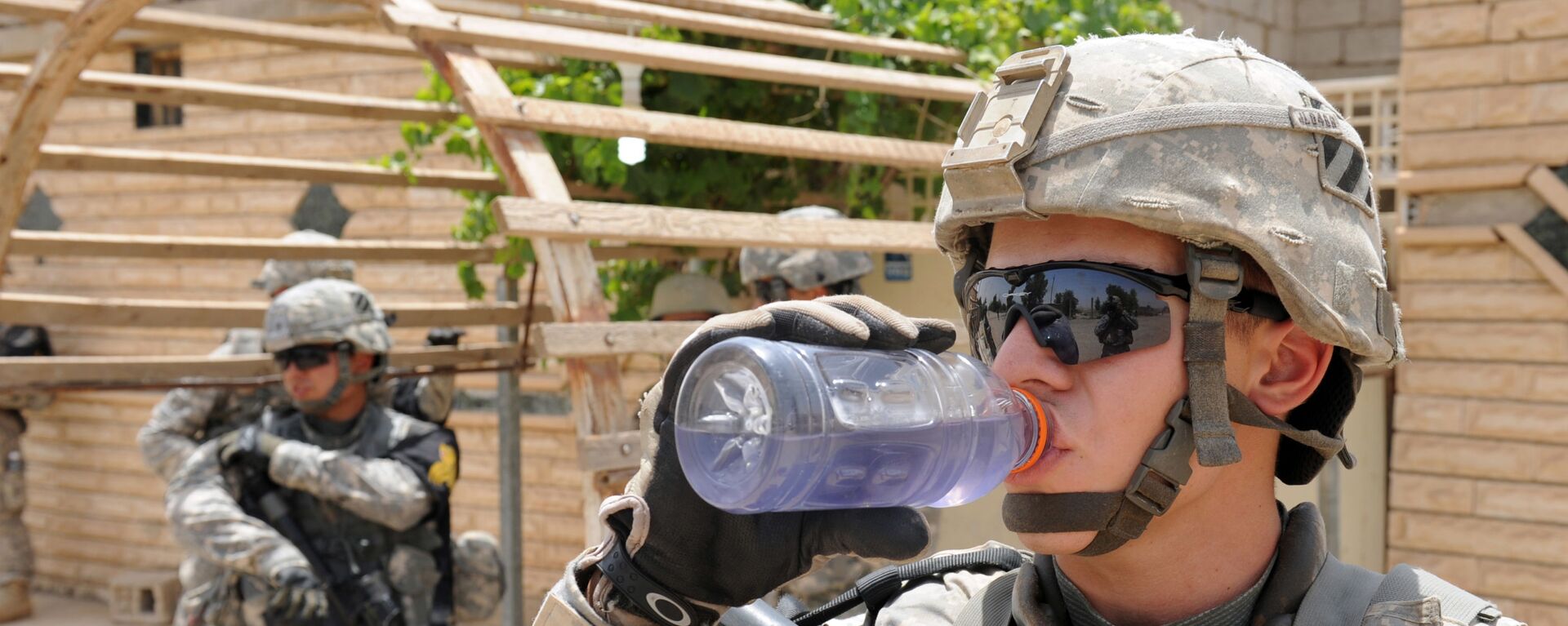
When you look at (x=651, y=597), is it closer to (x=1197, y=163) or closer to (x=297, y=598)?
(x=1197, y=163)

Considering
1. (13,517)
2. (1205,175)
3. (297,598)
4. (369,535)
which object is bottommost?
(13,517)

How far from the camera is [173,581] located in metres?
9.33

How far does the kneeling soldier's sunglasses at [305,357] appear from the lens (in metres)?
5.54

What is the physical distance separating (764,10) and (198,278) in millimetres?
5814

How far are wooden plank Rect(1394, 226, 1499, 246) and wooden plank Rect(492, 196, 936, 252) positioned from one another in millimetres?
2997

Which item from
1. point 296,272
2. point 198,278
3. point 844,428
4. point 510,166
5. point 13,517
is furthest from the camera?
point 198,278

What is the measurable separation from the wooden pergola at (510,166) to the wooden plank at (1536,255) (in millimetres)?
2610

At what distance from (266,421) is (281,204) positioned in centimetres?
382

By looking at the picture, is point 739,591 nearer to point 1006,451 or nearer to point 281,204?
point 1006,451

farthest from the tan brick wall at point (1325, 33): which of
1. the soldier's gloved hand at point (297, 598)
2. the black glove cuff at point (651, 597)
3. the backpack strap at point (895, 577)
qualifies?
the black glove cuff at point (651, 597)

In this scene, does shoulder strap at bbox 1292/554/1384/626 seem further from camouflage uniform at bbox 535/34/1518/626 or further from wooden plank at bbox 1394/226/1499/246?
wooden plank at bbox 1394/226/1499/246

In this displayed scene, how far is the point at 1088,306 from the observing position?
1612 mm

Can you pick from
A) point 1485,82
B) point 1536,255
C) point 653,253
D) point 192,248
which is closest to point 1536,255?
point 1536,255

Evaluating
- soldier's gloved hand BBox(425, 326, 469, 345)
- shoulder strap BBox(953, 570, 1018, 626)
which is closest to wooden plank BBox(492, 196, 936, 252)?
shoulder strap BBox(953, 570, 1018, 626)
